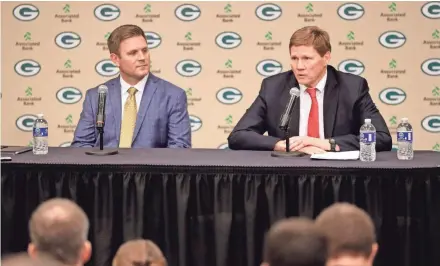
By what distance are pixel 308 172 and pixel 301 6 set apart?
2.69 meters

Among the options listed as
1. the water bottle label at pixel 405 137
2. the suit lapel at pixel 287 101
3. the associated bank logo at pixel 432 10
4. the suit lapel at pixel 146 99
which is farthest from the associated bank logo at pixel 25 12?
the water bottle label at pixel 405 137

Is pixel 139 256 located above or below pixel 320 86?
below

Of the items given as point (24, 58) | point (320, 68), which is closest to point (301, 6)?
point (320, 68)

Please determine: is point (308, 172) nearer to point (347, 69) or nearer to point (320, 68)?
point (320, 68)

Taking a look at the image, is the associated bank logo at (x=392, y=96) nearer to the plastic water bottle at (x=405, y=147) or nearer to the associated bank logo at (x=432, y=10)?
the associated bank logo at (x=432, y=10)

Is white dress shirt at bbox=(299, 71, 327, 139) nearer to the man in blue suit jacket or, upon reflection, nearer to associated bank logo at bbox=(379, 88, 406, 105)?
the man in blue suit jacket

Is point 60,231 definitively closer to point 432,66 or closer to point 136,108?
point 136,108

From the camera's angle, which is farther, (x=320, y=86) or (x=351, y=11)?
(x=351, y=11)

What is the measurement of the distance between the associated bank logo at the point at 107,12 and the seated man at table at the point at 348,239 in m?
4.04

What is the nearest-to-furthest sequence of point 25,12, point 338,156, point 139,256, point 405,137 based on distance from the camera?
point 139,256, point 338,156, point 405,137, point 25,12

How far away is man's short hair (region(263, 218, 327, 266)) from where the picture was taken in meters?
1.83

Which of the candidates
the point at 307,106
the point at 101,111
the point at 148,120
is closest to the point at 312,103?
the point at 307,106

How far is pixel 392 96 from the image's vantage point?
5.91m

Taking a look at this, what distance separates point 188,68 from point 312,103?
186cm
